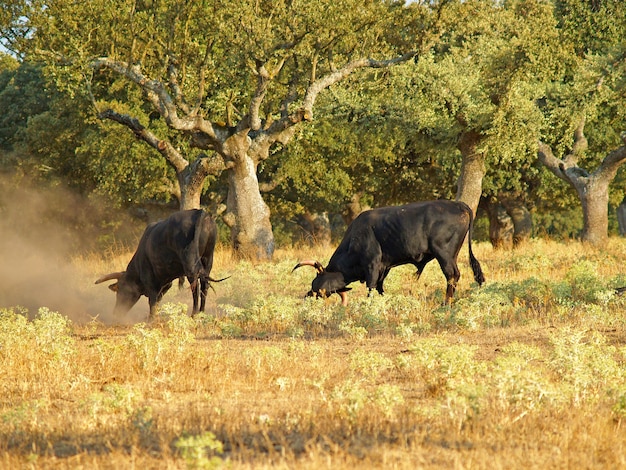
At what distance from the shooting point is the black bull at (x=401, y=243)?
1702 cm

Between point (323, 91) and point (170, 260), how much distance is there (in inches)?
683

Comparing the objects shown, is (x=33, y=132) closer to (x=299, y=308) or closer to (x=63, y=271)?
(x=63, y=271)

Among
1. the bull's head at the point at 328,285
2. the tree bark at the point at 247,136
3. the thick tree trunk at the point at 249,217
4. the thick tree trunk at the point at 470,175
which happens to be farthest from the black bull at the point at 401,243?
the thick tree trunk at the point at 470,175

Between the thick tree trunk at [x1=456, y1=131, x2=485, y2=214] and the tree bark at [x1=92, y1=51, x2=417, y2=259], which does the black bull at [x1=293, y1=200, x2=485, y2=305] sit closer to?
the tree bark at [x1=92, y1=51, x2=417, y2=259]

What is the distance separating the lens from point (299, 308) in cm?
1444

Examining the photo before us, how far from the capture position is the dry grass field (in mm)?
6109

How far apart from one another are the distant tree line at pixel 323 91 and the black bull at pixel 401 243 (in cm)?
980

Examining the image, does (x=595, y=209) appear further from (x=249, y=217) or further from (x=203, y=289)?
(x=203, y=289)

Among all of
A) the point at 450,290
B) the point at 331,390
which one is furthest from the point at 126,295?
the point at 331,390

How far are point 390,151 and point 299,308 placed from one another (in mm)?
24699

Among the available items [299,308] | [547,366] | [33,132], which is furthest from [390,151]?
[547,366]

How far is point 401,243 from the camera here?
17062mm

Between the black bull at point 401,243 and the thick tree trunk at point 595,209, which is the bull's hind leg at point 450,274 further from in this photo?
the thick tree trunk at point 595,209

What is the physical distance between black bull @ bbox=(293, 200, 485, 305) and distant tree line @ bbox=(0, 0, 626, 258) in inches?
386
